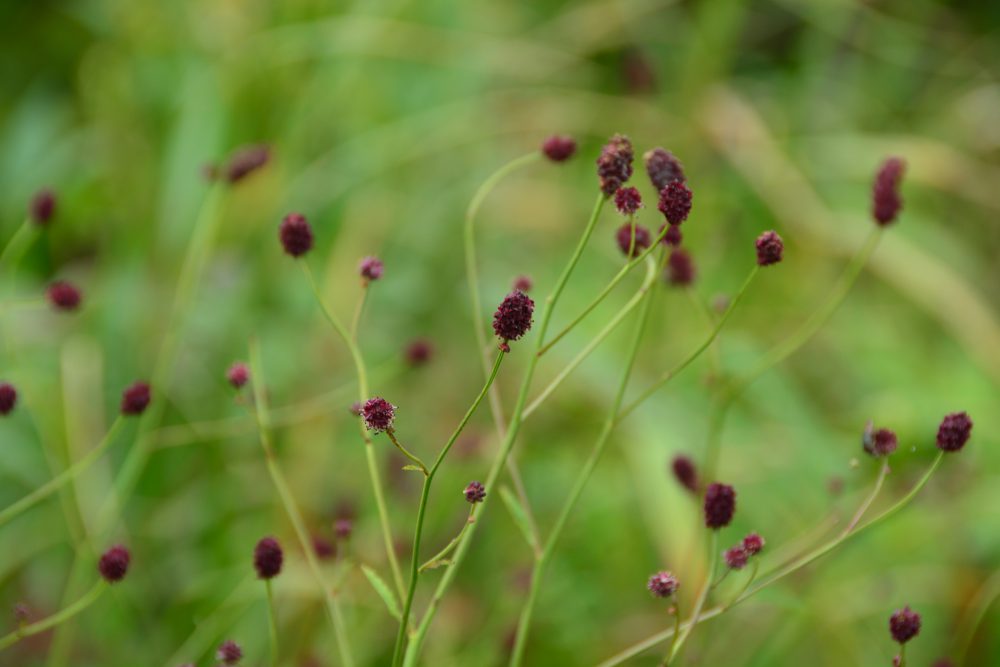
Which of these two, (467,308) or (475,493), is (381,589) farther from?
(467,308)

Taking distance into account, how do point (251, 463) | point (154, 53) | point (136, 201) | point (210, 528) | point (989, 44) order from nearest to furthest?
point (210, 528), point (251, 463), point (136, 201), point (154, 53), point (989, 44)

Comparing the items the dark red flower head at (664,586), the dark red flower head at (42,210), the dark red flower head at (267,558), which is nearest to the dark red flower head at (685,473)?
the dark red flower head at (664,586)

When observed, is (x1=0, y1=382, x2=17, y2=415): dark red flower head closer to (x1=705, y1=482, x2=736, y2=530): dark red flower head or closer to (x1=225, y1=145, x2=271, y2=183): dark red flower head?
(x1=225, y1=145, x2=271, y2=183): dark red flower head

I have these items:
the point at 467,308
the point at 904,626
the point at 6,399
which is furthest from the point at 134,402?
the point at 467,308

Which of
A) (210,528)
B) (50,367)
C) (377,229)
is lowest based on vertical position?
(210,528)

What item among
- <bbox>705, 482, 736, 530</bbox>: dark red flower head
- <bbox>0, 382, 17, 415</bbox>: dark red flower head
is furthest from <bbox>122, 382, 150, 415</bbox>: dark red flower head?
<bbox>705, 482, 736, 530</bbox>: dark red flower head

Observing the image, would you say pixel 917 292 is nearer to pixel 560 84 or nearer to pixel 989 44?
pixel 560 84

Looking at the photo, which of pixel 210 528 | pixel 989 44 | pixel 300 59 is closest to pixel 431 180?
pixel 300 59
